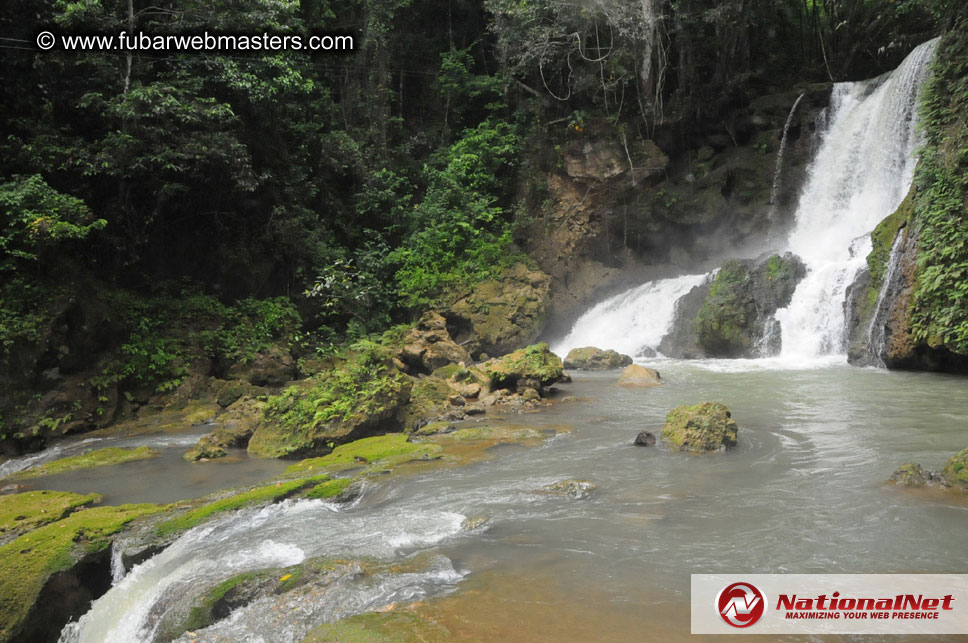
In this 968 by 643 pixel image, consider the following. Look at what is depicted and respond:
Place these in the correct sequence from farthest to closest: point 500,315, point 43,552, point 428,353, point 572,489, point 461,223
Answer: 1. point 461,223
2. point 500,315
3. point 428,353
4. point 572,489
5. point 43,552

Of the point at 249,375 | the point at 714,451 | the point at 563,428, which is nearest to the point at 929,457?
the point at 714,451

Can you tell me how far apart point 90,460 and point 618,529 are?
711cm

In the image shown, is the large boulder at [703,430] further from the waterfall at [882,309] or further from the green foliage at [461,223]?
the green foliage at [461,223]

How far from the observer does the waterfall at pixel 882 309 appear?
11625mm

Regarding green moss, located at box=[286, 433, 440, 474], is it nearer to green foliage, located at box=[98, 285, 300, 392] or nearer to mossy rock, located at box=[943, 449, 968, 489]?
mossy rock, located at box=[943, 449, 968, 489]

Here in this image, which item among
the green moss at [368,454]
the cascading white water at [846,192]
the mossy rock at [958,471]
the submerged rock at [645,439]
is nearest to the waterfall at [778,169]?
the cascading white water at [846,192]

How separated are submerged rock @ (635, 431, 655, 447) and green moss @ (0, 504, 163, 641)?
5.32m

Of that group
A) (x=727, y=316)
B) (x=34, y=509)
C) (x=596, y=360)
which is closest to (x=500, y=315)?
(x=596, y=360)

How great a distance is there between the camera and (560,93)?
67.8ft

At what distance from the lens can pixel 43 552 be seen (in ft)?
13.9

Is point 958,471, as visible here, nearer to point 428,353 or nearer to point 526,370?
point 526,370

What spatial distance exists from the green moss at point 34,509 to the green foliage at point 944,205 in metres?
12.7

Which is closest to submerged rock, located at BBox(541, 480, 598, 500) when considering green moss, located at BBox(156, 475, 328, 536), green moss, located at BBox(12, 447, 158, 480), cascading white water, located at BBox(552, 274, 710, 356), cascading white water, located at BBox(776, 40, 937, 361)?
green moss, located at BBox(156, 475, 328, 536)

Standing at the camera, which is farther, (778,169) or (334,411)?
(778,169)
